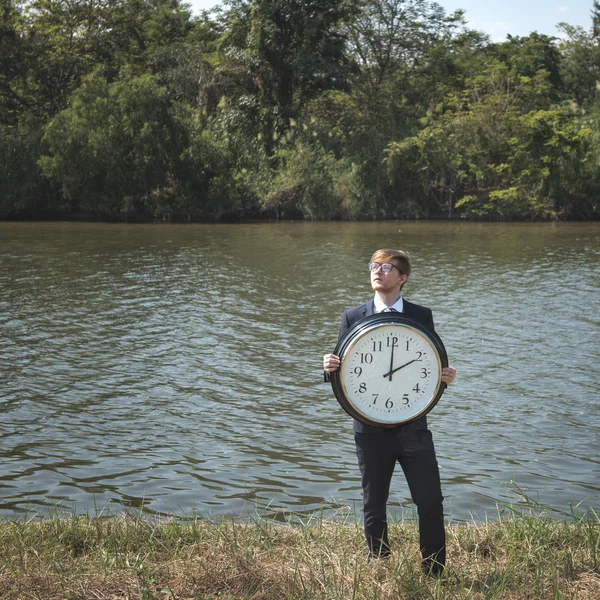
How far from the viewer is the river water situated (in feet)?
23.2

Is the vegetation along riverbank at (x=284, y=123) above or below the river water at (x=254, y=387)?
above

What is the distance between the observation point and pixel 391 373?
4207mm

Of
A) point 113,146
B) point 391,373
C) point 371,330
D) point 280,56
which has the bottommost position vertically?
point 391,373

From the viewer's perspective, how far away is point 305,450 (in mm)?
8102

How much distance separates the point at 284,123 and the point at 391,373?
39.5 meters

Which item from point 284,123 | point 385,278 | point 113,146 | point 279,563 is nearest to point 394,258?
point 385,278

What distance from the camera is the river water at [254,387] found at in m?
7.08

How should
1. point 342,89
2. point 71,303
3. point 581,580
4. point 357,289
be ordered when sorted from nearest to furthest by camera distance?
point 581,580
point 71,303
point 357,289
point 342,89

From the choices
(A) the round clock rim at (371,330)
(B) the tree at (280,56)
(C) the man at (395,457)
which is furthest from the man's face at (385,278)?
(B) the tree at (280,56)

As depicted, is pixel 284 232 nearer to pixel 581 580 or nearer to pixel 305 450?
pixel 305 450

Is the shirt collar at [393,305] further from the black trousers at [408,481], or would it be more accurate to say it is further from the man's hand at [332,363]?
the black trousers at [408,481]

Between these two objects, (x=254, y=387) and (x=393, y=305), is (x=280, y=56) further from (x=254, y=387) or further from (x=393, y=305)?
(x=393, y=305)

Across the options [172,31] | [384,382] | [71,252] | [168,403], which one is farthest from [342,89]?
[384,382]

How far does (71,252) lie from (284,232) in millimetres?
9637
